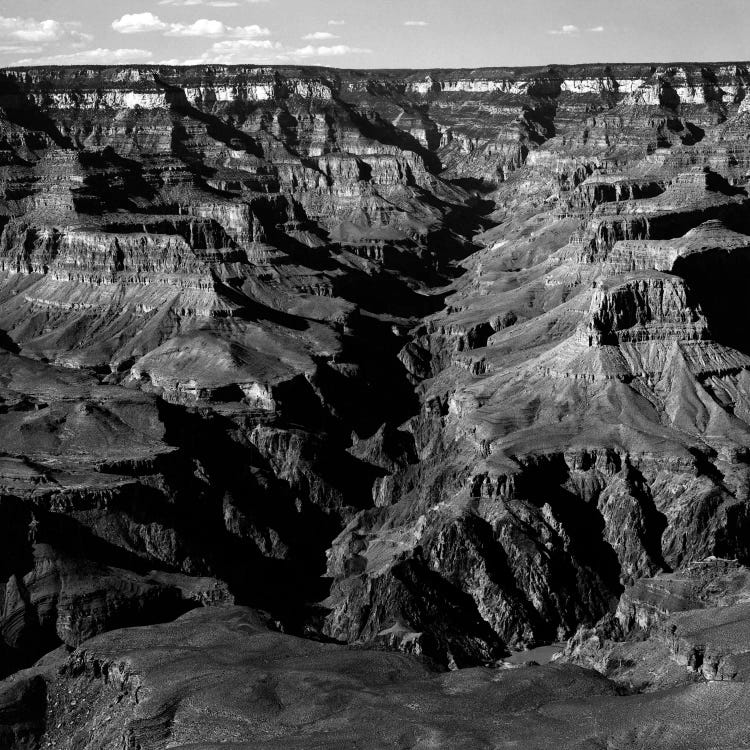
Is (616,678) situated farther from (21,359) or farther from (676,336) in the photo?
(21,359)

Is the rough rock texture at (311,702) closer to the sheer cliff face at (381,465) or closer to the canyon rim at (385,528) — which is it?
the canyon rim at (385,528)

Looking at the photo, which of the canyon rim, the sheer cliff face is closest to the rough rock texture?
the canyon rim

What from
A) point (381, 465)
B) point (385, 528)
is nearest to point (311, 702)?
point (385, 528)

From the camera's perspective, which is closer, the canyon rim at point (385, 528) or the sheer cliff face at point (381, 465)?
the canyon rim at point (385, 528)

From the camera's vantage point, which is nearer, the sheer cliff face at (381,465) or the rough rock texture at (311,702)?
the rough rock texture at (311,702)

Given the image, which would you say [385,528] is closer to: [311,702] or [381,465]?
[381,465]

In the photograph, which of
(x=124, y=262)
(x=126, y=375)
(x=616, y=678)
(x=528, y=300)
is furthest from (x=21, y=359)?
(x=616, y=678)

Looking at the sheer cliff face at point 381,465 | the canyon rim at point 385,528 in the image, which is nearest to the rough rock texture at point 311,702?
the canyon rim at point 385,528

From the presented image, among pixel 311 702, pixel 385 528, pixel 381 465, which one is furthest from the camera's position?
pixel 381 465

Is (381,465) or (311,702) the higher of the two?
(381,465)

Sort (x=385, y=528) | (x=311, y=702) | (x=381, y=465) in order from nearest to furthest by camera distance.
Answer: (x=311, y=702) → (x=385, y=528) → (x=381, y=465)

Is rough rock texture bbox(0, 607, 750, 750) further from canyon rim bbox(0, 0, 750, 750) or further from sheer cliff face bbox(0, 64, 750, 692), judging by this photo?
sheer cliff face bbox(0, 64, 750, 692)
